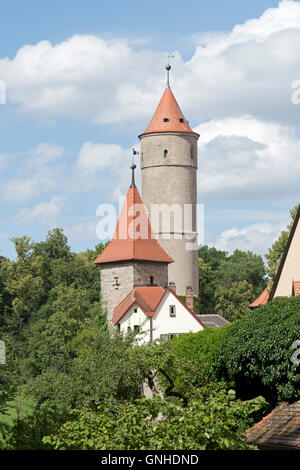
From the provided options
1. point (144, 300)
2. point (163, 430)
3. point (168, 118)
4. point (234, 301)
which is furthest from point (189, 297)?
point (163, 430)

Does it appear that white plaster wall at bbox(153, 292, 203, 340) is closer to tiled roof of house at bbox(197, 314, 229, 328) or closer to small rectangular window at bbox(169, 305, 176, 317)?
small rectangular window at bbox(169, 305, 176, 317)

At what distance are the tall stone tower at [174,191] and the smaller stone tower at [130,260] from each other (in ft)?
33.8

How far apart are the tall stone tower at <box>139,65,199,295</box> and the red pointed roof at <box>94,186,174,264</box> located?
32.4 ft

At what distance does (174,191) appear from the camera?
2616 inches

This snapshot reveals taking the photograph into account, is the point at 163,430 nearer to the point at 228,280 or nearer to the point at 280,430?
the point at 280,430

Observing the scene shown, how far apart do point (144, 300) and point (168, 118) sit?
2163 centimetres

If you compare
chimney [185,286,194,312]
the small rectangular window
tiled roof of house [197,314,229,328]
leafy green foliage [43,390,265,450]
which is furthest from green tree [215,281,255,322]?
leafy green foliage [43,390,265,450]

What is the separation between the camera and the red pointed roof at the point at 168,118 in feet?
220

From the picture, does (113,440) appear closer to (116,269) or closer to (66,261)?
(116,269)

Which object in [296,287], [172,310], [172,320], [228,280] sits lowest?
[296,287]

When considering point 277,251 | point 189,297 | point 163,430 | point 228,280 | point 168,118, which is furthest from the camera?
point 228,280
